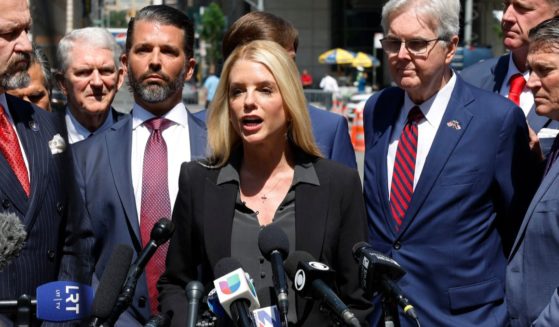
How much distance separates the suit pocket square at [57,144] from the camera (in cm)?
435

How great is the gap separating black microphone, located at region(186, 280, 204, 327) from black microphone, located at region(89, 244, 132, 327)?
0.22 metres

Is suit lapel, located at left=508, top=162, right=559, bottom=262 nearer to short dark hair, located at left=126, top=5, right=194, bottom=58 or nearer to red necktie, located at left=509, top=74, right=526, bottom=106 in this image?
red necktie, located at left=509, top=74, right=526, bottom=106

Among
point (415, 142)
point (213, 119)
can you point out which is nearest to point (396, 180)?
point (415, 142)

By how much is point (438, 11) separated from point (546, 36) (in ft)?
2.05

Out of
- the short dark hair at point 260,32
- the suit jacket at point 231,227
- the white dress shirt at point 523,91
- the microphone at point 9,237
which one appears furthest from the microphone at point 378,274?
the white dress shirt at point 523,91

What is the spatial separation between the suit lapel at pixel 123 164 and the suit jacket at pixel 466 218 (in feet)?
3.96

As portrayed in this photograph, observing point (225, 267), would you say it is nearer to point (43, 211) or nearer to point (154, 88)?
point (43, 211)

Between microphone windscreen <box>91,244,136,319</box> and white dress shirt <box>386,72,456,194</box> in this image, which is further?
white dress shirt <box>386,72,456,194</box>

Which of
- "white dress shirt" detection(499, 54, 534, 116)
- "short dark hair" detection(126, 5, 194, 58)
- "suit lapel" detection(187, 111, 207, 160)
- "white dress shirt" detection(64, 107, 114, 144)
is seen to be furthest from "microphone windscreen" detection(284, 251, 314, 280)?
"white dress shirt" detection(64, 107, 114, 144)

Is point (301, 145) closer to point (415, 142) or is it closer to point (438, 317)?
point (415, 142)

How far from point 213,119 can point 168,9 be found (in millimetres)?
1229

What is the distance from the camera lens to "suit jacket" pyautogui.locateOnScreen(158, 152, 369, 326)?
13.3 feet

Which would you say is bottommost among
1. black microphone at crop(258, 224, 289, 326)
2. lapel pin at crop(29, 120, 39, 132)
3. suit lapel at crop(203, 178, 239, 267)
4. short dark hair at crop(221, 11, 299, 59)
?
suit lapel at crop(203, 178, 239, 267)

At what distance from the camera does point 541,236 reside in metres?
4.20
